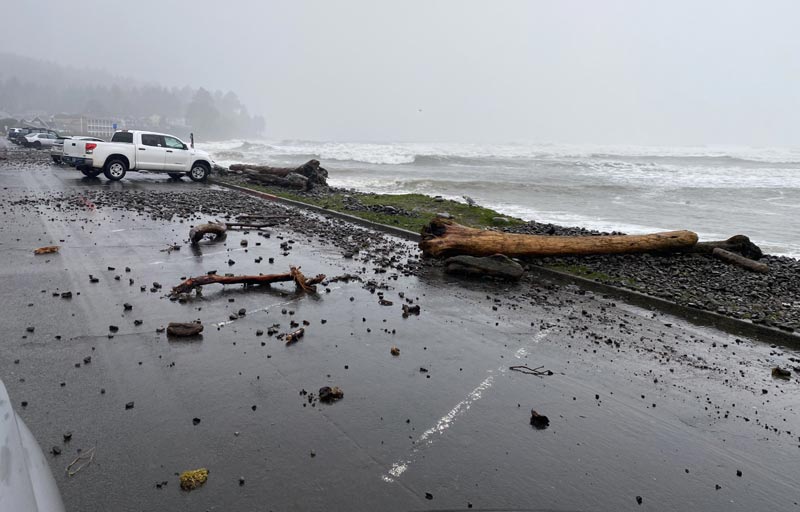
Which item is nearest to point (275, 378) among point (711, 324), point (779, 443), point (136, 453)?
point (136, 453)

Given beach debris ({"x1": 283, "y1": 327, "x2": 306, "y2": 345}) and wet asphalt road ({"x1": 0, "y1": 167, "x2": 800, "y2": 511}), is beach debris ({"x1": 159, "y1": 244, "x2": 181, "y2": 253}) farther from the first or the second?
beach debris ({"x1": 283, "y1": 327, "x2": 306, "y2": 345})

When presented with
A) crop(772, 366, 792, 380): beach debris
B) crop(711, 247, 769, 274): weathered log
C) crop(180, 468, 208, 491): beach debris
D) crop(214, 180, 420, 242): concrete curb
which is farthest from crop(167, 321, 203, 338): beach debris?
crop(711, 247, 769, 274): weathered log

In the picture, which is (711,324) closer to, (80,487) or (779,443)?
(779,443)

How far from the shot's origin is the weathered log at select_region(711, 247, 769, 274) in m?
11.1

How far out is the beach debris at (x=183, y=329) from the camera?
643 centimetres

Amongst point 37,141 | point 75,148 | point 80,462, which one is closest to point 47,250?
point 80,462

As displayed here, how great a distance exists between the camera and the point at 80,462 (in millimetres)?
3910

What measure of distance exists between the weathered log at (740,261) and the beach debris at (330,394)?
418 inches

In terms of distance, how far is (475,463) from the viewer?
429 cm

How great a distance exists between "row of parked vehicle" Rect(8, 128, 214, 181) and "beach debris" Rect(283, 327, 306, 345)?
19.9 m

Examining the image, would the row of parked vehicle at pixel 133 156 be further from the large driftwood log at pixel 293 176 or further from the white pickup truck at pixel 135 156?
the large driftwood log at pixel 293 176

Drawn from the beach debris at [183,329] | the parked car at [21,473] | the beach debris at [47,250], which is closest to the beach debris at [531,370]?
the beach debris at [183,329]

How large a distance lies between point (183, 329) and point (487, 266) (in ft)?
20.8

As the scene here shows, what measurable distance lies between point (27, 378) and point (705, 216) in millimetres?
26998
